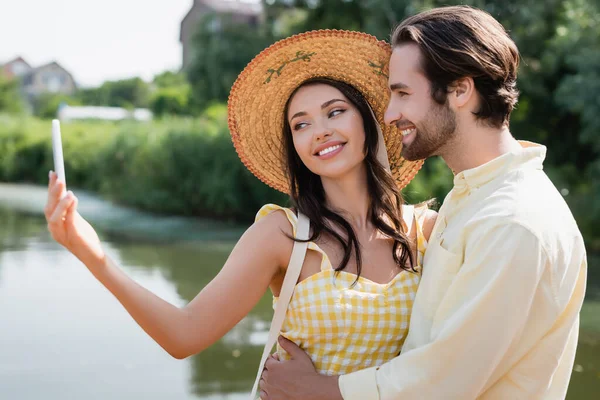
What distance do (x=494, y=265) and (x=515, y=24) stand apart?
42.8 ft

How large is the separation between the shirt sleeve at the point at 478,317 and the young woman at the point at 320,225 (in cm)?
40

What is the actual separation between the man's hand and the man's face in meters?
0.72

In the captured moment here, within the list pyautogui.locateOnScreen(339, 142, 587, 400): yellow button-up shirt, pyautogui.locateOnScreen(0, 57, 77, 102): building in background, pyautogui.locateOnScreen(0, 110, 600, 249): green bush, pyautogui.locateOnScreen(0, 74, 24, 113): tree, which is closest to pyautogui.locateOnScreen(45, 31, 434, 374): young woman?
pyautogui.locateOnScreen(339, 142, 587, 400): yellow button-up shirt

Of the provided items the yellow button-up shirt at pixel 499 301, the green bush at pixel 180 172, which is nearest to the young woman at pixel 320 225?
the yellow button-up shirt at pixel 499 301

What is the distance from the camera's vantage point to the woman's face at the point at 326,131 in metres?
2.63

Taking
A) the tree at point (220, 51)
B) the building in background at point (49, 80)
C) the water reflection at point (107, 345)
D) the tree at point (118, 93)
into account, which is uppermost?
the building in background at point (49, 80)

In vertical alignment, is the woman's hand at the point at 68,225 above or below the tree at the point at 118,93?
below

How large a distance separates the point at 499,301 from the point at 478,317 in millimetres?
65

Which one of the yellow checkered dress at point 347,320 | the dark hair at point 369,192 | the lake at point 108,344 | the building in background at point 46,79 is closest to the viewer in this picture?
the yellow checkered dress at point 347,320

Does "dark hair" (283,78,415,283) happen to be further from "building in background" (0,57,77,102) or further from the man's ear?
"building in background" (0,57,77,102)

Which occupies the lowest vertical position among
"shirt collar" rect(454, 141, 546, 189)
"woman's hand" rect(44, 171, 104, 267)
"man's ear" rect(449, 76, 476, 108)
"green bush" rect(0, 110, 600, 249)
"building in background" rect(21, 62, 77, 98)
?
"green bush" rect(0, 110, 600, 249)

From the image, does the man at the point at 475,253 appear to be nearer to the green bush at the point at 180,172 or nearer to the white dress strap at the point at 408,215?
the white dress strap at the point at 408,215

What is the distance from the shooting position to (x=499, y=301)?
1857mm

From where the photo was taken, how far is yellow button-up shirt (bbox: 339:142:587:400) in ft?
6.09
